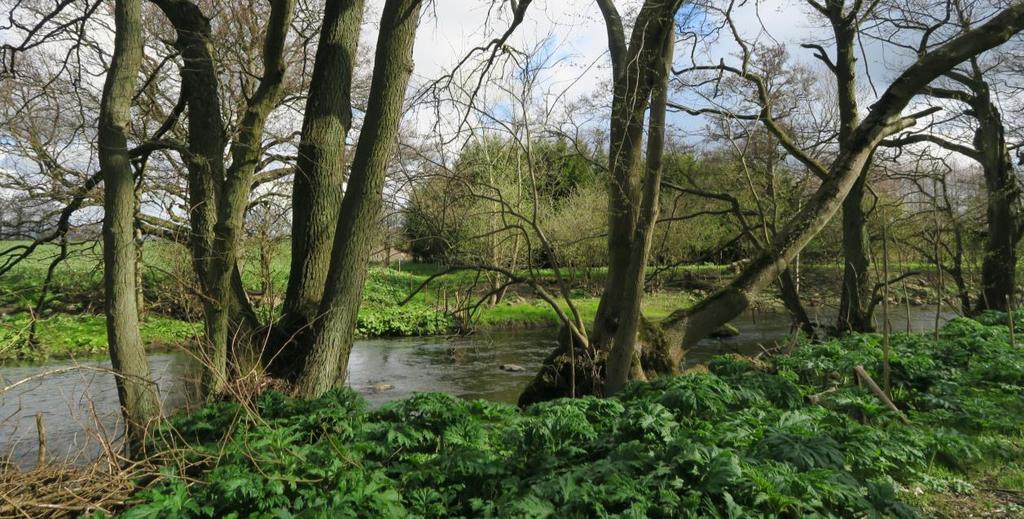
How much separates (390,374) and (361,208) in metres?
7.80

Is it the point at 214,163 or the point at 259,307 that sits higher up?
the point at 214,163

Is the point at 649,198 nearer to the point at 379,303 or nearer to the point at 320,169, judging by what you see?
the point at 320,169

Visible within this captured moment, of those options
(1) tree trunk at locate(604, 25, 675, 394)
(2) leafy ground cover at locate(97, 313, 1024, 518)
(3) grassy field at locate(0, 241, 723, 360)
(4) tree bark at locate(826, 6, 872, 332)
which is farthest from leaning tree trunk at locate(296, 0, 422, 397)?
(4) tree bark at locate(826, 6, 872, 332)

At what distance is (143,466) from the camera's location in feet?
15.2

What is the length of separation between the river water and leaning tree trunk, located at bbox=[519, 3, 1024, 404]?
11.4 ft

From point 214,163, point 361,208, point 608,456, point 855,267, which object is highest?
point 214,163

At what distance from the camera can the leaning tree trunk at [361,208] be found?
711 centimetres

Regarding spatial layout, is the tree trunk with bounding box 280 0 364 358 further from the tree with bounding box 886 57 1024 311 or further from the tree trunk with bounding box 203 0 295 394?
the tree with bounding box 886 57 1024 311

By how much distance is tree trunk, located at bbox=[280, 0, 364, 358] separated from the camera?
7547 millimetres

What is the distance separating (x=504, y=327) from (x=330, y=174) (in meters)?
14.6

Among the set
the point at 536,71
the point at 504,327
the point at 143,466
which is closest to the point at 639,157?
the point at 536,71

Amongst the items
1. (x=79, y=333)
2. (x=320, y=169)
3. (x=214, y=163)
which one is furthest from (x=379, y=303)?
(x=214, y=163)

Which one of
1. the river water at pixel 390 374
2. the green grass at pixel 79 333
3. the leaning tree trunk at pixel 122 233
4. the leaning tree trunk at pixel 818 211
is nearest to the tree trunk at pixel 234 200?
the leaning tree trunk at pixel 122 233

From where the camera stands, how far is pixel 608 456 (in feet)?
14.2
